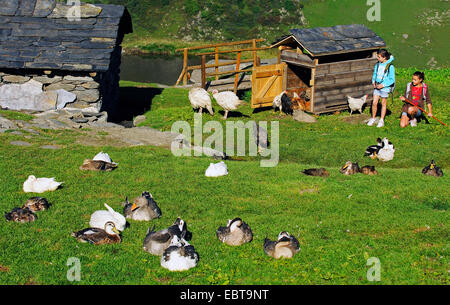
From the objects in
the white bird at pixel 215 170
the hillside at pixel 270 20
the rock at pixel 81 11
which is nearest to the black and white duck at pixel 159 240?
the white bird at pixel 215 170

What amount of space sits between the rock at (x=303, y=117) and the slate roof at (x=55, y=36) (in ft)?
26.1

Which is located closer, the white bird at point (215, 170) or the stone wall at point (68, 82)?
the white bird at point (215, 170)

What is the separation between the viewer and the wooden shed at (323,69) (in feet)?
75.7

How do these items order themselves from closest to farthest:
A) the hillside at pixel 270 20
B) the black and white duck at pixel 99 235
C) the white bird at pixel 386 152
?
the black and white duck at pixel 99 235
the white bird at pixel 386 152
the hillside at pixel 270 20

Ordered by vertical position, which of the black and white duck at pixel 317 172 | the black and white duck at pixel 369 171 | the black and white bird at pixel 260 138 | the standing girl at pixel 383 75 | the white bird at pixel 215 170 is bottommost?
the black and white bird at pixel 260 138

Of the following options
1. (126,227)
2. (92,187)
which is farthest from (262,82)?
(126,227)

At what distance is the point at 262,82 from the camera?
79.3ft

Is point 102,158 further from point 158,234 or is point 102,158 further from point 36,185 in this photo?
point 158,234

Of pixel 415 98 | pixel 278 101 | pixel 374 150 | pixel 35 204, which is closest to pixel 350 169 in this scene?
pixel 374 150

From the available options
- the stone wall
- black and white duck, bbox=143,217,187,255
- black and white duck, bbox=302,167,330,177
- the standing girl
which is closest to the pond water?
the stone wall

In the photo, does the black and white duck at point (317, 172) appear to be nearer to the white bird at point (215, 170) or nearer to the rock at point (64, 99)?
the white bird at point (215, 170)

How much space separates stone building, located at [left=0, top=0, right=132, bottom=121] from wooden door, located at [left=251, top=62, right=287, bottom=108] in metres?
6.32

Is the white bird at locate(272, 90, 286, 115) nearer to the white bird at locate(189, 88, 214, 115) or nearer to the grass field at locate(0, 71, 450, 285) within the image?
the white bird at locate(189, 88, 214, 115)

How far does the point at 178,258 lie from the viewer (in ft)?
29.9
